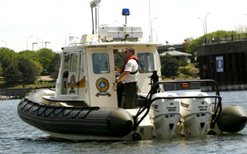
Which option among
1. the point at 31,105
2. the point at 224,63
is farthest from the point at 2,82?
the point at 31,105

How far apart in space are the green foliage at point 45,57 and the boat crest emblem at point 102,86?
5123 inches

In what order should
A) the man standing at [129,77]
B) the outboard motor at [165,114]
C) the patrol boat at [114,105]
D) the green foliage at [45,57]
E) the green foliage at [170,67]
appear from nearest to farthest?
the outboard motor at [165,114], the patrol boat at [114,105], the man standing at [129,77], the green foliage at [170,67], the green foliage at [45,57]

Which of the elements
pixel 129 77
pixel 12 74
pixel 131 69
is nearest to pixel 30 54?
pixel 12 74

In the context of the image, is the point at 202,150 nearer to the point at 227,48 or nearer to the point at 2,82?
the point at 227,48

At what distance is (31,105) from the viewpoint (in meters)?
16.8

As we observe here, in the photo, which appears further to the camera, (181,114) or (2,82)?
(2,82)

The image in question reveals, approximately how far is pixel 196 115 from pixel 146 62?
9.71ft

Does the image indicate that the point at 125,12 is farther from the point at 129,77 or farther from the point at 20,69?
the point at 20,69

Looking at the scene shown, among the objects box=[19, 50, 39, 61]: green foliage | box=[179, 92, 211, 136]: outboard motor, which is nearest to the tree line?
box=[19, 50, 39, 61]: green foliage

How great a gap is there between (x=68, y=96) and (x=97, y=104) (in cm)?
107

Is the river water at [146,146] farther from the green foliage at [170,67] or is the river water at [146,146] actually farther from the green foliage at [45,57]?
the green foliage at [45,57]

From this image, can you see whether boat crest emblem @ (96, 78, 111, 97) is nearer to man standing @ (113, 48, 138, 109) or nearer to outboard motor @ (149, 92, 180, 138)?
man standing @ (113, 48, 138, 109)

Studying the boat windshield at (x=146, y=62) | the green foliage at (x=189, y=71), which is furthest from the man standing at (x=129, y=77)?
the green foliage at (x=189, y=71)

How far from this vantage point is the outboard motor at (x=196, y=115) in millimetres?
13492
